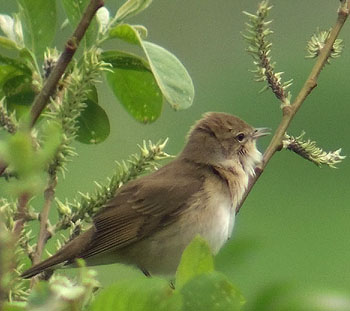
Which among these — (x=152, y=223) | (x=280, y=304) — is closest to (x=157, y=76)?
(x=280, y=304)

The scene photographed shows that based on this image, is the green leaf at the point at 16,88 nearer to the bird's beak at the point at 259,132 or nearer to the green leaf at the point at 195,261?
the green leaf at the point at 195,261

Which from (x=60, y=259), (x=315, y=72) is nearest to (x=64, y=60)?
(x=60, y=259)

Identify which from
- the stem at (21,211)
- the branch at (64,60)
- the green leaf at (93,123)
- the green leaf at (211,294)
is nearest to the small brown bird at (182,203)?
the green leaf at (93,123)

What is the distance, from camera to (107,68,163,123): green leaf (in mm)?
1399

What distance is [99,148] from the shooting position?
9.24 m

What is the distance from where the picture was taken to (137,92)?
1.41 metres

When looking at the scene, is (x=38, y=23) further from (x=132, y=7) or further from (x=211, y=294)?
(x=211, y=294)

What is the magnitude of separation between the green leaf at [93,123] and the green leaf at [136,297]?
68 cm

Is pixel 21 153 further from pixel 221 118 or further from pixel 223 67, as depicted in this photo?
pixel 223 67

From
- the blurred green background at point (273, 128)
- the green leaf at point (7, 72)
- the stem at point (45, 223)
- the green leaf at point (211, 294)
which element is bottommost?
the blurred green background at point (273, 128)

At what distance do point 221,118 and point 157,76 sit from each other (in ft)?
6.94

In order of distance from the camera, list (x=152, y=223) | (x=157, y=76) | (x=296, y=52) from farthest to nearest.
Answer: (x=296, y=52), (x=152, y=223), (x=157, y=76)

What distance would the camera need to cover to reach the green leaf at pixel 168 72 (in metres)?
1.27

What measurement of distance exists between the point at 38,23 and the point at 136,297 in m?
0.61
